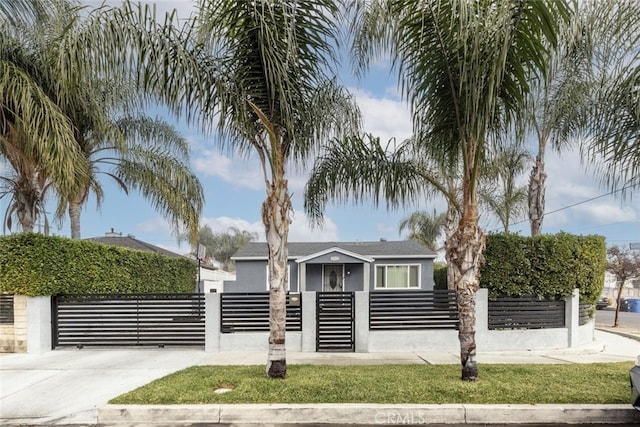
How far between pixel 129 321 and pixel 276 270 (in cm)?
503

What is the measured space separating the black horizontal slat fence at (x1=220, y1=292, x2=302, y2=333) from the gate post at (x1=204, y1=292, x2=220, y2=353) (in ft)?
0.36

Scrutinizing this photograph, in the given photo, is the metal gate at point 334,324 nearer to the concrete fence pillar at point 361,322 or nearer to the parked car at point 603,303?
the concrete fence pillar at point 361,322

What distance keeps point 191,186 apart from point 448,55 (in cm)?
810

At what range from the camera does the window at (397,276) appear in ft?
69.4

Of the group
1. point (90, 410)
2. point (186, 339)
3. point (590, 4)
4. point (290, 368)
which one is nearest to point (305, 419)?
point (290, 368)

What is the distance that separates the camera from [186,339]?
921 centimetres

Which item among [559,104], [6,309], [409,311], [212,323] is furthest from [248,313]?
[559,104]

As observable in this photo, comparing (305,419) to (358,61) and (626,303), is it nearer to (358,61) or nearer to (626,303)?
(358,61)

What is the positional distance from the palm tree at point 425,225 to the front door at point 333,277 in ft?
34.3

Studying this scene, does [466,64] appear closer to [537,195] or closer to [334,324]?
[334,324]

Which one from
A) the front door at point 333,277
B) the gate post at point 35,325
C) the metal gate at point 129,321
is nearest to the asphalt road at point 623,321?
the front door at point 333,277

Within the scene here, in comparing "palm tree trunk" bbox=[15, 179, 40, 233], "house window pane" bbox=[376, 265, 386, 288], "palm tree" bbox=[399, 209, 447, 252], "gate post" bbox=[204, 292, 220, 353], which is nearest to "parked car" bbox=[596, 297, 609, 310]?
"palm tree" bbox=[399, 209, 447, 252]

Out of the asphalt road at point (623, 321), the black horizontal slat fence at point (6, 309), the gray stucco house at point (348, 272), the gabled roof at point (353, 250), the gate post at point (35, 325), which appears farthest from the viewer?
the gabled roof at point (353, 250)

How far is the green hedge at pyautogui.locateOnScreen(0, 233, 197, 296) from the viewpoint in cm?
859
